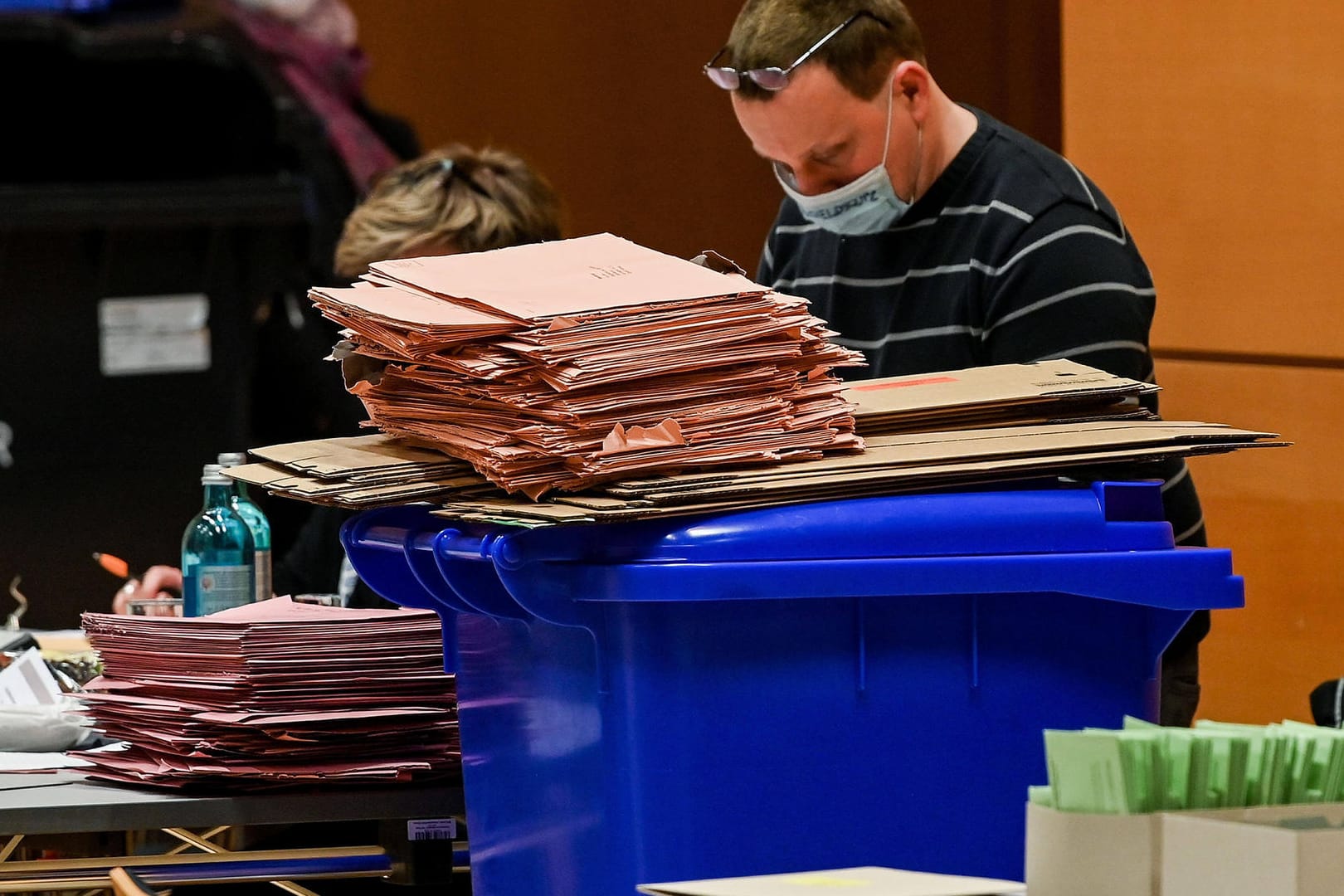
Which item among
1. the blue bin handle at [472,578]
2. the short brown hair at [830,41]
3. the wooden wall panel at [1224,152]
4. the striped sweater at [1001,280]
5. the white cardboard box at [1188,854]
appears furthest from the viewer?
the wooden wall panel at [1224,152]

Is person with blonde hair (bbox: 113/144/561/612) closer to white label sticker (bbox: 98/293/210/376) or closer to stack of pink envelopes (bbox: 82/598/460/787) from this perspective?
stack of pink envelopes (bbox: 82/598/460/787)

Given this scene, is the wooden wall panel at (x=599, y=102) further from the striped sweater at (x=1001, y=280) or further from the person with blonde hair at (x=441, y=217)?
the striped sweater at (x=1001, y=280)

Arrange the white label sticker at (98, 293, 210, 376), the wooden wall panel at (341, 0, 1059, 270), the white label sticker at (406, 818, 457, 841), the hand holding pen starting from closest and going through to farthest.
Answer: the white label sticker at (406, 818, 457, 841)
the hand holding pen
the wooden wall panel at (341, 0, 1059, 270)
the white label sticker at (98, 293, 210, 376)

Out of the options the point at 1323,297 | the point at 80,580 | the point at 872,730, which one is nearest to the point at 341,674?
the point at 872,730

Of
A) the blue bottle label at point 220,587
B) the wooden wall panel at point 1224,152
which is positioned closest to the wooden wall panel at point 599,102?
Result: the wooden wall panel at point 1224,152

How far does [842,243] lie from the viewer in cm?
277

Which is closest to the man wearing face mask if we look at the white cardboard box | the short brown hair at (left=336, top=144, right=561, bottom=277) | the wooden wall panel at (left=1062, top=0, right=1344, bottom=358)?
the short brown hair at (left=336, top=144, right=561, bottom=277)

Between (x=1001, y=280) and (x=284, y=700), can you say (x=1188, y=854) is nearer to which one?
(x=284, y=700)

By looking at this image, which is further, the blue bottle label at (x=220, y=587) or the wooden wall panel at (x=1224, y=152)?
the wooden wall panel at (x=1224, y=152)

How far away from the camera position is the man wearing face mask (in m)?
2.41

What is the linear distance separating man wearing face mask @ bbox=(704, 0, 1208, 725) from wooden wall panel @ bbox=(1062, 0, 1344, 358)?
33.8 inches

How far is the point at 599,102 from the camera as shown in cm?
557

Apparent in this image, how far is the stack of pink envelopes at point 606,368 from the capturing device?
1.60 metres

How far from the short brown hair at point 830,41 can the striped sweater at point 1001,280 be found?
182mm
